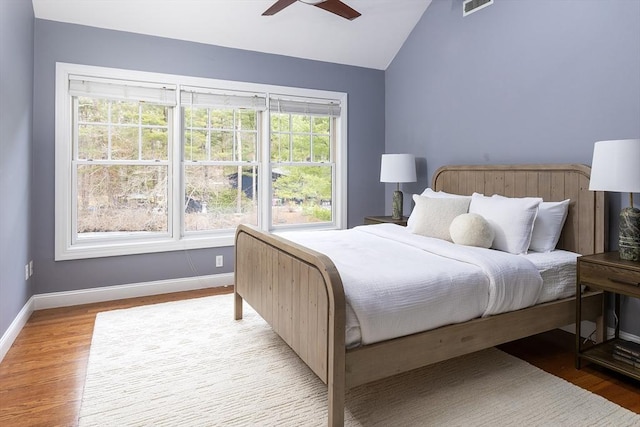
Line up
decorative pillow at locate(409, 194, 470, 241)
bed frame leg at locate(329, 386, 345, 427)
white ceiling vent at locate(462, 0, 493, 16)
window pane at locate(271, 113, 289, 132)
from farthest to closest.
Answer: window pane at locate(271, 113, 289, 132), white ceiling vent at locate(462, 0, 493, 16), decorative pillow at locate(409, 194, 470, 241), bed frame leg at locate(329, 386, 345, 427)

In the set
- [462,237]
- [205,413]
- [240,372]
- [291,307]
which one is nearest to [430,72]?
[462,237]

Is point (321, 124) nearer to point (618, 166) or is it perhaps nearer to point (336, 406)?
point (618, 166)

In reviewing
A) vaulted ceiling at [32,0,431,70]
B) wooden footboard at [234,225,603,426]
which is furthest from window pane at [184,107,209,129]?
wooden footboard at [234,225,603,426]

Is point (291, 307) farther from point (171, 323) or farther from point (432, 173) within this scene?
point (432, 173)

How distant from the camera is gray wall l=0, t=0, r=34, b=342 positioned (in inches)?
101

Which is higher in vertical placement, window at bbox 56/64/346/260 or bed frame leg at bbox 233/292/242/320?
window at bbox 56/64/346/260

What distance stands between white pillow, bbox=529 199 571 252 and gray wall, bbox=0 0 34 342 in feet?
12.0

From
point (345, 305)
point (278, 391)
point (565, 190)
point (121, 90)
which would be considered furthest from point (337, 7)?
point (278, 391)

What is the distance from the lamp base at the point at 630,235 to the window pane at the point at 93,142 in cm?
420

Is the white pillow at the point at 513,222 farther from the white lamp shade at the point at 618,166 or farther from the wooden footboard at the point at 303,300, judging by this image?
the wooden footboard at the point at 303,300

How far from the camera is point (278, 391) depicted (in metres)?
2.14

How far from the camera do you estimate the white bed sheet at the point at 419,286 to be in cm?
181

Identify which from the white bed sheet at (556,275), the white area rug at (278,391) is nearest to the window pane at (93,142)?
the white area rug at (278,391)

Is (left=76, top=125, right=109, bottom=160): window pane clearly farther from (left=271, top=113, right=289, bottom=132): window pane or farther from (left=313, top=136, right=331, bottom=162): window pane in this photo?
(left=313, top=136, right=331, bottom=162): window pane
